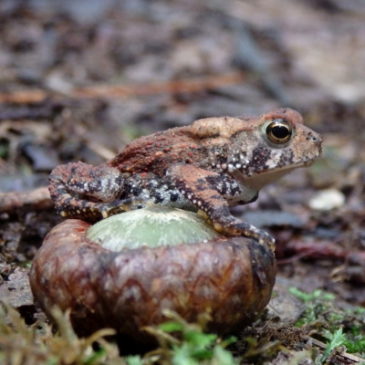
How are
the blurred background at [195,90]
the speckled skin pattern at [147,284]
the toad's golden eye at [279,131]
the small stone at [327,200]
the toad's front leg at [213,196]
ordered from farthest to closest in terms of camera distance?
the small stone at [327,200]
the blurred background at [195,90]
the toad's golden eye at [279,131]
the toad's front leg at [213,196]
the speckled skin pattern at [147,284]

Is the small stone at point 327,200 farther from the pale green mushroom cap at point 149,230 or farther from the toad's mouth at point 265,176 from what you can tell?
the pale green mushroom cap at point 149,230

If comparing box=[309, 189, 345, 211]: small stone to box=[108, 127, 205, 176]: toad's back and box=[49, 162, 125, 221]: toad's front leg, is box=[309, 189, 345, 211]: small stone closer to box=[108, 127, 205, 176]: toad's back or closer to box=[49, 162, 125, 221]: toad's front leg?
box=[108, 127, 205, 176]: toad's back

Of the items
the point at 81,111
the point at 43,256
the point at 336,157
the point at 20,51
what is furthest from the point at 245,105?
the point at 43,256

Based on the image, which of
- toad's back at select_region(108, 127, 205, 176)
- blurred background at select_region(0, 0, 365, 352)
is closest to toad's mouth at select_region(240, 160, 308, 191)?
toad's back at select_region(108, 127, 205, 176)

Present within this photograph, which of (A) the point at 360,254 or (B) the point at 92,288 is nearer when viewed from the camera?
(B) the point at 92,288

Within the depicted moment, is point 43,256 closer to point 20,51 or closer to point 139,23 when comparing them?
point 20,51

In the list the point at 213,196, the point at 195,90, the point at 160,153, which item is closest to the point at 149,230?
the point at 213,196

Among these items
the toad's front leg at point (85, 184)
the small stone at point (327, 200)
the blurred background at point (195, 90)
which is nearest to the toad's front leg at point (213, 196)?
the toad's front leg at point (85, 184)
